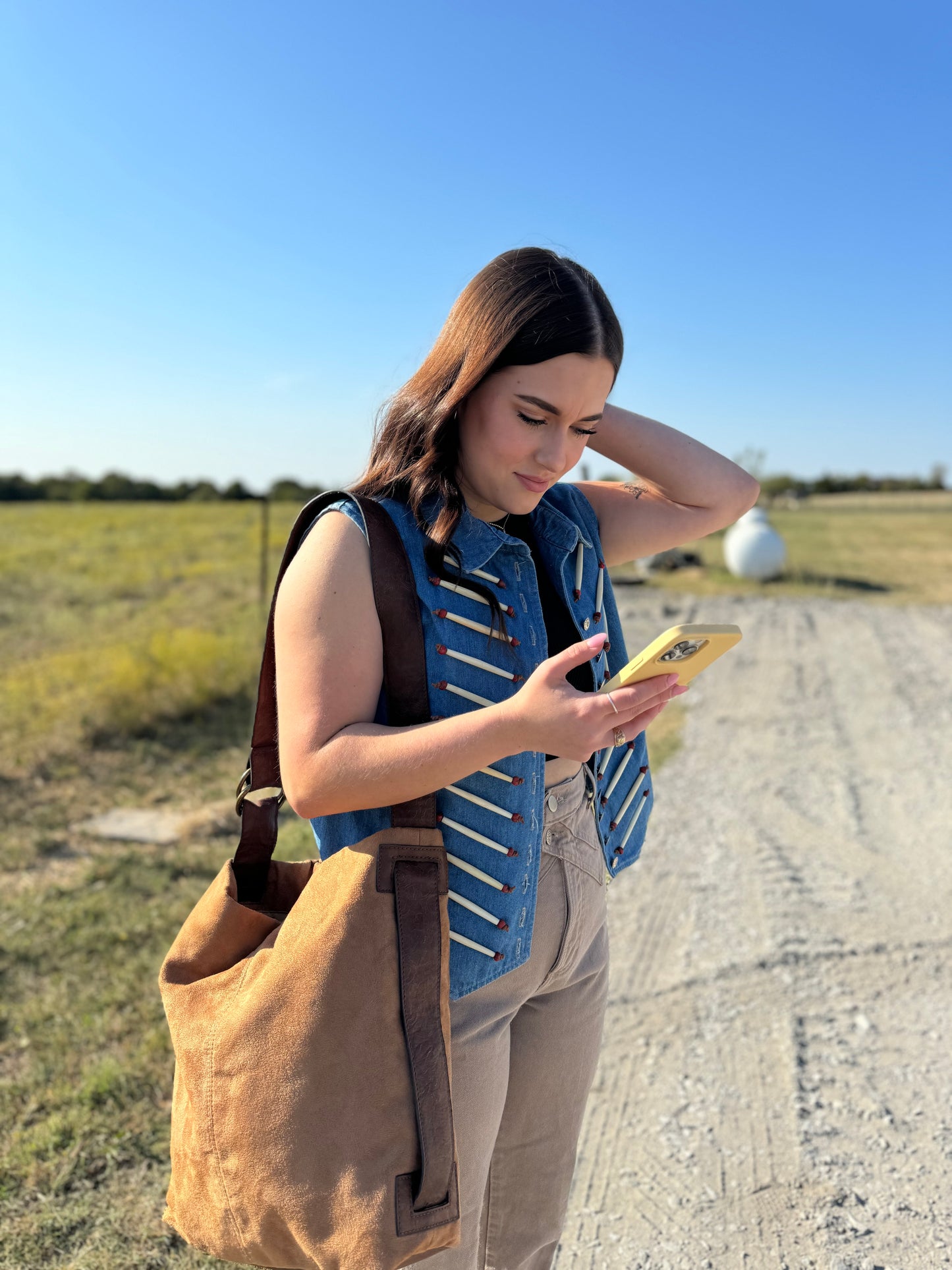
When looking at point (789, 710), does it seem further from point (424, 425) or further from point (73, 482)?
point (73, 482)

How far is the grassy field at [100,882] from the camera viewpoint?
2656mm

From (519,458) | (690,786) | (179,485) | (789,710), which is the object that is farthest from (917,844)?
(179,485)

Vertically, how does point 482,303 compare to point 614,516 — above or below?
above

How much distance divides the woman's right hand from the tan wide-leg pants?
1.33ft

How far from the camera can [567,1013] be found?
1.65 meters

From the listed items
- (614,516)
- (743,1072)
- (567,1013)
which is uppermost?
(614,516)

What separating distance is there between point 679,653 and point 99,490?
214 feet

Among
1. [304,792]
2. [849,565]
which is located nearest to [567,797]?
[304,792]

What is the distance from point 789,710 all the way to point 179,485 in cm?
5901

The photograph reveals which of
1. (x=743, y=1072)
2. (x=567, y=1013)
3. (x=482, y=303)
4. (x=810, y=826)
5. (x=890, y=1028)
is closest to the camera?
(x=482, y=303)

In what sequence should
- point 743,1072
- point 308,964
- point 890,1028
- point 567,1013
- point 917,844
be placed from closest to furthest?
point 308,964
point 567,1013
point 743,1072
point 890,1028
point 917,844

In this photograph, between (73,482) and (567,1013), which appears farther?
(73,482)

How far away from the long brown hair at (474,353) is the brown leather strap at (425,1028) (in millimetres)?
419

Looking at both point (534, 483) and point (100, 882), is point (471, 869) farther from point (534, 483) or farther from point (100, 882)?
point (100, 882)
